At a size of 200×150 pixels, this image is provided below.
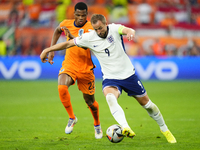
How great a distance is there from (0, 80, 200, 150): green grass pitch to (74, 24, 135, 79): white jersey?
1.18 m

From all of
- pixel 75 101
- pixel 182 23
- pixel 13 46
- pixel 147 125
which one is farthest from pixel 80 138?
pixel 182 23

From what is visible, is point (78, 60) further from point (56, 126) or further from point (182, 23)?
point (182, 23)

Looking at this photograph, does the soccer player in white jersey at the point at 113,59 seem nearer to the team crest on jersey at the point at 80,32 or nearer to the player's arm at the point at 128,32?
the player's arm at the point at 128,32

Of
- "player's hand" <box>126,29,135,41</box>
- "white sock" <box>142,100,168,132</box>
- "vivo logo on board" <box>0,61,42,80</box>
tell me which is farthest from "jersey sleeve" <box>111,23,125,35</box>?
"vivo logo on board" <box>0,61,42,80</box>

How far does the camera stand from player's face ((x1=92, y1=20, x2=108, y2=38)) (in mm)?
4945

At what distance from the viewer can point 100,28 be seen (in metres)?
4.98

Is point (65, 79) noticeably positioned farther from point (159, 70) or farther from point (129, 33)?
point (159, 70)

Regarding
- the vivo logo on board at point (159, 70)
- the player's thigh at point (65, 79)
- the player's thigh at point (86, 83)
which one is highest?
the player's thigh at point (65, 79)

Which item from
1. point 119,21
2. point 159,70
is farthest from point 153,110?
point 119,21

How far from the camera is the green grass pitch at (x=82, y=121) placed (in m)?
5.35

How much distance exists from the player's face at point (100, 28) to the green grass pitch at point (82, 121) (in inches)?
69.8

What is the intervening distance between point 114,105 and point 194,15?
1768 cm

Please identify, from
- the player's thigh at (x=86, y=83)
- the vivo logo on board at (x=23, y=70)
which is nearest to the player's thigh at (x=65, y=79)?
the player's thigh at (x=86, y=83)

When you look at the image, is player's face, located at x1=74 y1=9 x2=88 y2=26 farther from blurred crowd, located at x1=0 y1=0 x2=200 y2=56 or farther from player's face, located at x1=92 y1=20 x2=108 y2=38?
blurred crowd, located at x1=0 y1=0 x2=200 y2=56
